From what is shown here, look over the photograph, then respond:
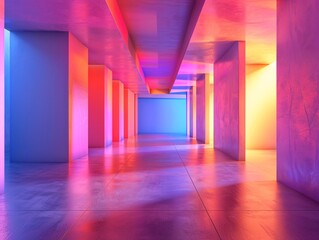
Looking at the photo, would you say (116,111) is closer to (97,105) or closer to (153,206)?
(97,105)

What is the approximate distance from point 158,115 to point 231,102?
75.9 feet

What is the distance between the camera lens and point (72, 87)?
29.9 ft

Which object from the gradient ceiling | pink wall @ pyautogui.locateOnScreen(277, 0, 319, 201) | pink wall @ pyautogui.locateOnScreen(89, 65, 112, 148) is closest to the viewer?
pink wall @ pyautogui.locateOnScreen(277, 0, 319, 201)

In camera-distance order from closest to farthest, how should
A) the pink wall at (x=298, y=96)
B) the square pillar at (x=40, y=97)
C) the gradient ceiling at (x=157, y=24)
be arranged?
the pink wall at (x=298, y=96)
the gradient ceiling at (x=157, y=24)
the square pillar at (x=40, y=97)

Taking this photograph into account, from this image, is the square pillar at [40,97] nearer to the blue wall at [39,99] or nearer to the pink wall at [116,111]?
the blue wall at [39,99]

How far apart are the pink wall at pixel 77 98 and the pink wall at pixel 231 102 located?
5127 mm

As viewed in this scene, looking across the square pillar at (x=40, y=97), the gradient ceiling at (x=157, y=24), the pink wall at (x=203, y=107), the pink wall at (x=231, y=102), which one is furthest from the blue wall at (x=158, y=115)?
the square pillar at (x=40, y=97)

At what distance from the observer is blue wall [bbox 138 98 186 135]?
33125mm

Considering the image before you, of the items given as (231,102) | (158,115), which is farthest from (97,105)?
(158,115)

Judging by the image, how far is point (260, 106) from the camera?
13.2 meters

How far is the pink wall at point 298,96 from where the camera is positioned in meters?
4.54

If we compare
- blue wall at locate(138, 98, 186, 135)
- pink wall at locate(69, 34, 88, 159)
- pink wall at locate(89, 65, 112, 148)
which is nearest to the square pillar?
pink wall at locate(69, 34, 88, 159)

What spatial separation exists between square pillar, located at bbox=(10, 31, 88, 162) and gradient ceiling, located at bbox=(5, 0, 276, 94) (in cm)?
51

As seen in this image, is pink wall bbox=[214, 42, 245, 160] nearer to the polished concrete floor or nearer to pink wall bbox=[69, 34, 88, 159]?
the polished concrete floor
